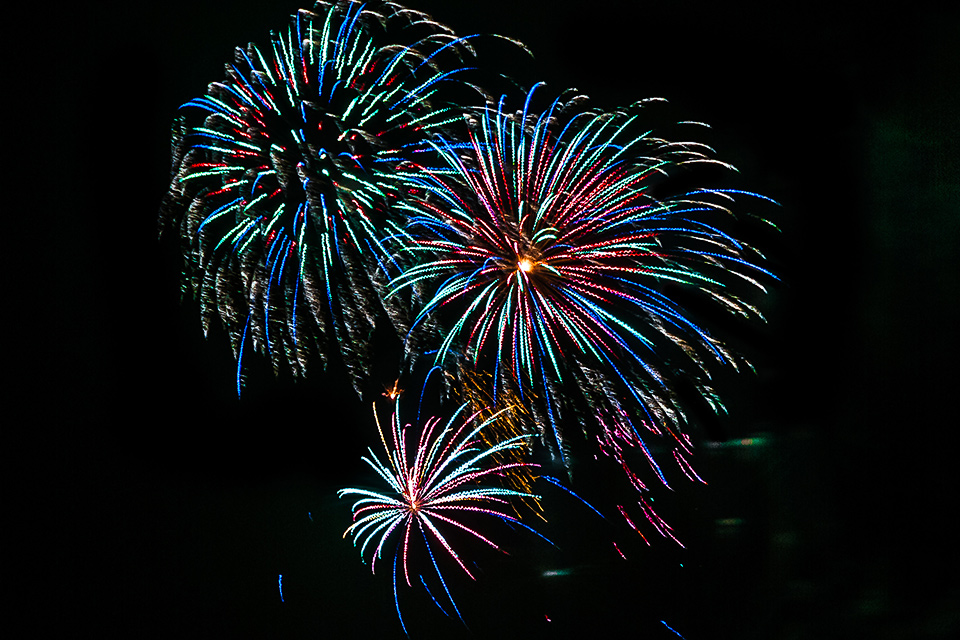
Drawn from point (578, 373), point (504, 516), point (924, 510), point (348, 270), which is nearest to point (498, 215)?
point (348, 270)

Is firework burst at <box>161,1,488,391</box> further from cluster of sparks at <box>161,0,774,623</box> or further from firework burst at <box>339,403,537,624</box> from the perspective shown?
firework burst at <box>339,403,537,624</box>

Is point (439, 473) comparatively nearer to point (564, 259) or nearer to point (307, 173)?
point (564, 259)

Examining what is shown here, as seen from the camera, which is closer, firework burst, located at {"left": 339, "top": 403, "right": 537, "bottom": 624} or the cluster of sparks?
the cluster of sparks

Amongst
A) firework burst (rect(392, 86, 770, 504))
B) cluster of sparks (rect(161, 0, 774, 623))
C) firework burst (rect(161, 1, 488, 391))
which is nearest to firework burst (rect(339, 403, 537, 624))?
cluster of sparks (rect(161, 0, 774, 623))

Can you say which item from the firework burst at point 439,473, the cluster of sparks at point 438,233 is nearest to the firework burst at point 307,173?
the cluster of sparks at point 438,233

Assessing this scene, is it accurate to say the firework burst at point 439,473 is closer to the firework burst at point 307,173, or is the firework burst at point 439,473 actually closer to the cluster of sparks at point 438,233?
the cluster of sparks at point 438,233

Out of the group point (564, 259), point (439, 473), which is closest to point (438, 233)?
point (564, 259)
